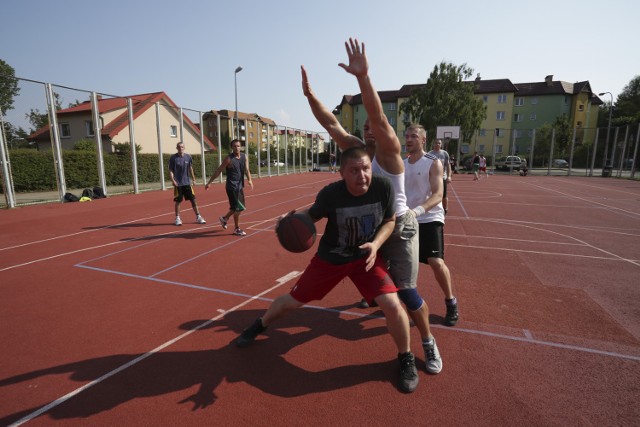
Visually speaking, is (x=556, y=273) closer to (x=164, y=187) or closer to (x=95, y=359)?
(x=95, y=359)

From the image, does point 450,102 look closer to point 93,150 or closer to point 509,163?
point 509,163

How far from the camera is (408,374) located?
2.89 m

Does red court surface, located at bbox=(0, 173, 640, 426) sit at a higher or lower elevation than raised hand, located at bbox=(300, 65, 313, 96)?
lower

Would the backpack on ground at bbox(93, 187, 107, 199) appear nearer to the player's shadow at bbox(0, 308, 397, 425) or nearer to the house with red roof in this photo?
the house with red roof

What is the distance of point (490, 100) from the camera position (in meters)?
56.4

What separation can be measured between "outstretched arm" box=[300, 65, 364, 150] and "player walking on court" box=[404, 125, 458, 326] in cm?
98

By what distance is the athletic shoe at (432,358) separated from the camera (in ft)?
10.0

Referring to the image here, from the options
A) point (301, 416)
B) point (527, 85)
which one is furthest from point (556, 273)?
→ point (527, 85)

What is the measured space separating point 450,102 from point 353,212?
1689 inches

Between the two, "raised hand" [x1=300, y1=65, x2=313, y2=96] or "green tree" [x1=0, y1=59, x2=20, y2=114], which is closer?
"raised hand" [x1=300, y1=65, x2=313, y2=96]

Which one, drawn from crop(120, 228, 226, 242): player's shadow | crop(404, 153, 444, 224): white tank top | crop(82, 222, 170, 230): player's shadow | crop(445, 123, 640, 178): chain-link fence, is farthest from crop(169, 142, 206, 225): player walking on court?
crop(445, 123, 640, 178): chain-link fence

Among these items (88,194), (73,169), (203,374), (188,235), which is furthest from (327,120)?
(73,169)

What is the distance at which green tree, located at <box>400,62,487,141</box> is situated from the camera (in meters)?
41.0

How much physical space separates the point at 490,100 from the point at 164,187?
180ft
